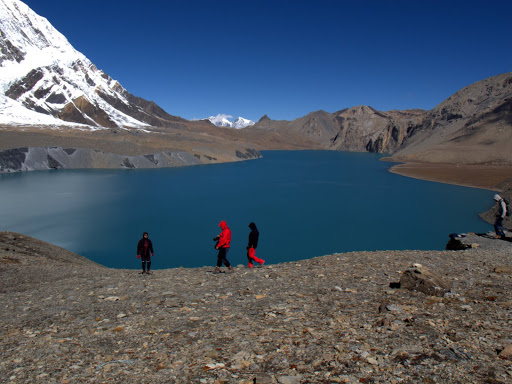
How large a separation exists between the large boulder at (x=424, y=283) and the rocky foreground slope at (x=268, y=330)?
0.69ft

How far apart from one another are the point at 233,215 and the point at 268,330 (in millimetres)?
29256

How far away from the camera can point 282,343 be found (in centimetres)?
535

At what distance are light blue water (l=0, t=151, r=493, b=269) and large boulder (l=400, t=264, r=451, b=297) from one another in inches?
587

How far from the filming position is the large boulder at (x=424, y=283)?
7035 mm

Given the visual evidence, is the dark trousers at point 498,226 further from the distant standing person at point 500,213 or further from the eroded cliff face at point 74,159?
the eroded cliff face at point 74,159

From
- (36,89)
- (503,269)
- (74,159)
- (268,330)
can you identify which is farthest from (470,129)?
(36,89)

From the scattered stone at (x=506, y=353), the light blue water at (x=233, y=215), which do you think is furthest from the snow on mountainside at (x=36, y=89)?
the scattered stone at (x=506, y=353)

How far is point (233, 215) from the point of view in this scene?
35.0 meters

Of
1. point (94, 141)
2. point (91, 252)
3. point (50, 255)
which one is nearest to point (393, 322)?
point (50, 255)

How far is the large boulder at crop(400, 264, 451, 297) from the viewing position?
7035 mm

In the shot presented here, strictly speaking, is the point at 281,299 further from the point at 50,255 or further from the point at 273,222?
the point at 273,222

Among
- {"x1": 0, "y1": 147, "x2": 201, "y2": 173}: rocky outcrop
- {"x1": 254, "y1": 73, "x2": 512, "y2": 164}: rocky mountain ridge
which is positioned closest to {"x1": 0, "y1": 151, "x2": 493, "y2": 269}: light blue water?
{"x1": 0, "y1": 147, "x2": 201, "y2": 173}: rocky outcrop

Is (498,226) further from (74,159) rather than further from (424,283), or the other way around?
(74,159)

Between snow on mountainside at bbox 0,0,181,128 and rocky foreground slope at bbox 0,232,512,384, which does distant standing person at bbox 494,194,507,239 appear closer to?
rocky foreground slope at bbox 0,232,512,384
